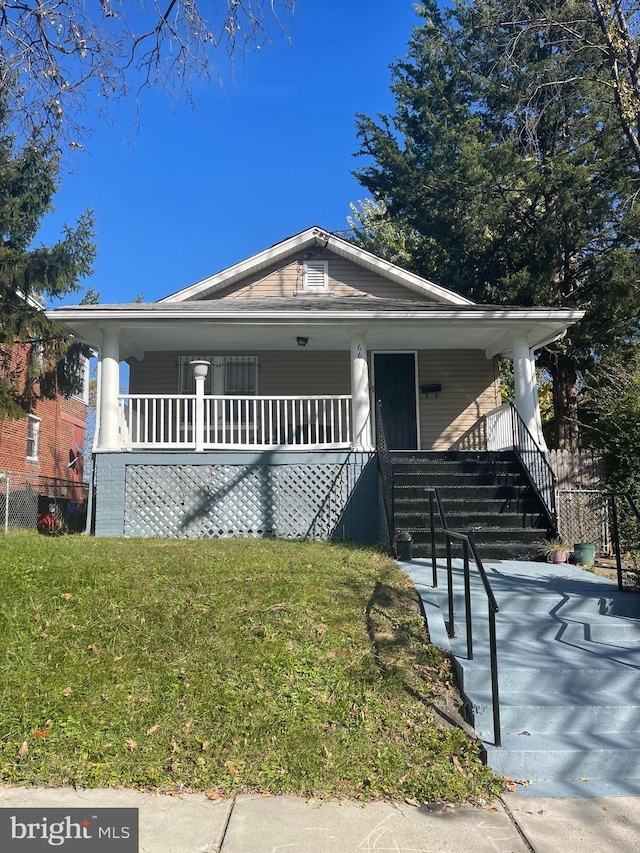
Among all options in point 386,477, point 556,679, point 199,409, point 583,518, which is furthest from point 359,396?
point 556,679

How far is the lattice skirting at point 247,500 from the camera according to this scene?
9.99 m

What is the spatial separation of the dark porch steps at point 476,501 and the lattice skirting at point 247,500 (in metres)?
0.96

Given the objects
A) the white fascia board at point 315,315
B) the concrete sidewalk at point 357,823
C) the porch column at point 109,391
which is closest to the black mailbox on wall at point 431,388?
the white fascia board at point 315,315

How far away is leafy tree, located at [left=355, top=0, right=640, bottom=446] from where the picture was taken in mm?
14992

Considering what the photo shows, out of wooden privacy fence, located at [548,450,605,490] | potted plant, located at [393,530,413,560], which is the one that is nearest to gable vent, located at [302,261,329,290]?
wooden privacy fence, located at [548,450,605,490]

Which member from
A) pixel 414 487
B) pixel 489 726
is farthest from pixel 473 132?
pixel 489 726

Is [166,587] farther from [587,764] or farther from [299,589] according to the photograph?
[587,764]

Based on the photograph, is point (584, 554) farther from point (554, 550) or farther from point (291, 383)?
point (291, 383)

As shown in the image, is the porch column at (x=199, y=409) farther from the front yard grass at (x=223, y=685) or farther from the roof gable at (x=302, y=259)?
the front yard grass at (x=223, y=685)

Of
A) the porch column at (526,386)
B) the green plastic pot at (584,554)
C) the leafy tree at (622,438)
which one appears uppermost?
the porch column at (526,386)

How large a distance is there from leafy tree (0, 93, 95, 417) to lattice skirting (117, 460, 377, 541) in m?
7.73

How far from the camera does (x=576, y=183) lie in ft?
49.6

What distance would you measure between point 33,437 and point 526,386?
55.8ft

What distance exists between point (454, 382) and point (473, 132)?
887 cm
